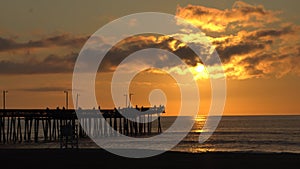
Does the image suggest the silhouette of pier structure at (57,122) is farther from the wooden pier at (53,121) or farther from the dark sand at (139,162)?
the dark sand at (139,162)

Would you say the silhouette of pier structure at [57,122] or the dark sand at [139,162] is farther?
the silhouette of pier structure at [57,122]

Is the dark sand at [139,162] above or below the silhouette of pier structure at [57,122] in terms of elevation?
below

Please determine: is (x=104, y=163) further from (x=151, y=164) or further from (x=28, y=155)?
(x=28, y=155)

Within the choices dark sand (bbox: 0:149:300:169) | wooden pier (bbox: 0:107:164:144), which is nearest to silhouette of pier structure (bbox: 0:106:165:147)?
wooden pier (bbox: 0:107:164:144)

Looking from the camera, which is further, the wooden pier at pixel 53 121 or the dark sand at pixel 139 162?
the wooden pier at pixel 53 121

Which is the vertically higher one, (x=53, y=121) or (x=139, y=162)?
(x=53, y=121)

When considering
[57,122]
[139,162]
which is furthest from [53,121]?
[139,162]

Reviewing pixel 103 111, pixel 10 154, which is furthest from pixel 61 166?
pixel 103 111

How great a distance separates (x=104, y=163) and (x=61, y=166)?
2.54 m

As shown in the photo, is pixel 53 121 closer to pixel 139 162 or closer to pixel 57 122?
pixel 57 122

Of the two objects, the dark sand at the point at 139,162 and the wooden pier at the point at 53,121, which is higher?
the wooden pier at the point at 53,121

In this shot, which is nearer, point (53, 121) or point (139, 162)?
point (139, 162)

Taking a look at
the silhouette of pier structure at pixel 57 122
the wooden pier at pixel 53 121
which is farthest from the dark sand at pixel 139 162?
the wooden pier at pixel 53 121

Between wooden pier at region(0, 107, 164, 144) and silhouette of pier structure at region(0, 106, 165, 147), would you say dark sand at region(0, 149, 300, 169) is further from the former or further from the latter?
Answer: wooden pier at region(0, 107, 164, 144)
